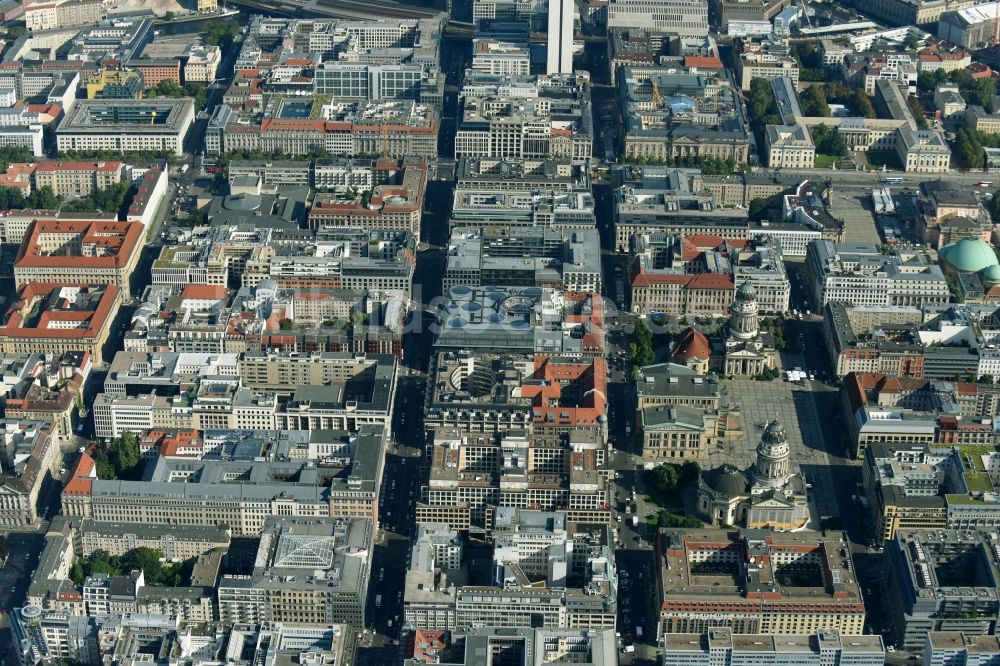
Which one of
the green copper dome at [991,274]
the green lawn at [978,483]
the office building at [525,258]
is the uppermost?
the office building at [525,258]

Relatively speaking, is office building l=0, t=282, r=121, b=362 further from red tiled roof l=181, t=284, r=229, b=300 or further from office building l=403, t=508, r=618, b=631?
office building l=403, t=508, r=618, b=631

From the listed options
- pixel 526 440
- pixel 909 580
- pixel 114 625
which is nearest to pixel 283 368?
pixel 526 440

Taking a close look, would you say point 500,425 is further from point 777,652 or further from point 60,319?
point 60,319

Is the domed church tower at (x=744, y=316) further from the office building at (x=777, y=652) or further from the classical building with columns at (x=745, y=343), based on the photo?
the office building at (x=777, y=652)

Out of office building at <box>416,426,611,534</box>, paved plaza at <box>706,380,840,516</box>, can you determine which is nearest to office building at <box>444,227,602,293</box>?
paved plaza at <box>706,380,840,516</box>

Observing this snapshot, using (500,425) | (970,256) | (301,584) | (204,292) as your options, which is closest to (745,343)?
(500,425)

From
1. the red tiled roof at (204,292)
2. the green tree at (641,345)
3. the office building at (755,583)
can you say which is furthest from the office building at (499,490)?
the red tiled roof at (204,292)
